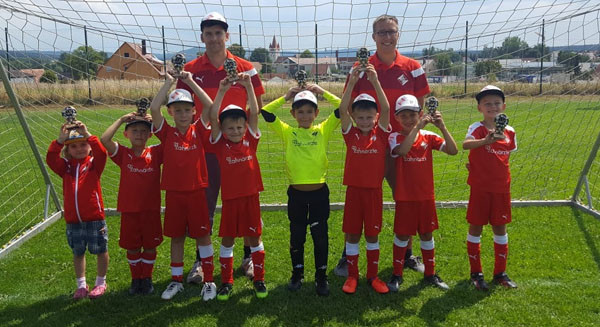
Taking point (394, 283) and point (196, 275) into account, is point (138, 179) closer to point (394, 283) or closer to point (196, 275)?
point (196, 275)

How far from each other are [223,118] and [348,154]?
43.2 inches

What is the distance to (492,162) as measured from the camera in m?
3.86

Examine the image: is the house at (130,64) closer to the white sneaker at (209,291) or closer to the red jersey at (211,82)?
the red jersey at (211,82)

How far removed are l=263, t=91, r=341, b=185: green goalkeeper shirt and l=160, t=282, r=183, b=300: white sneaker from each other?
136cm

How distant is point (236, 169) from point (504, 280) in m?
2.53

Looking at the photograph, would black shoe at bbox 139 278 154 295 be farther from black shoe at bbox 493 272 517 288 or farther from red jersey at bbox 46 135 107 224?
black shoe at bbox 493 272 517 288

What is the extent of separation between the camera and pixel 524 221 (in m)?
5.59

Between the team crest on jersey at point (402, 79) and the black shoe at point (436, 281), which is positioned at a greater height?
the team crest on jersey at point (402, 79)

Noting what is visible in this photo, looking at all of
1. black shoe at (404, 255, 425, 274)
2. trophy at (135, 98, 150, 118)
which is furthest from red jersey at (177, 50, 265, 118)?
black shoe at (404, 255, 425, 274)

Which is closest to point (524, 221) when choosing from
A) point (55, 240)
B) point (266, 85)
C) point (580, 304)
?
point (580, 304)

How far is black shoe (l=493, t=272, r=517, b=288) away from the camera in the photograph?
393cm

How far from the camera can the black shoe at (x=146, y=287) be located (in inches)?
157

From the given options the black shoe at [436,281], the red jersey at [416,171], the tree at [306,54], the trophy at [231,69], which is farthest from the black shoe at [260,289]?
the tree at [306,54]

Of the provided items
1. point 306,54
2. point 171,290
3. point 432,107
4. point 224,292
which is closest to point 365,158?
point 432,107
